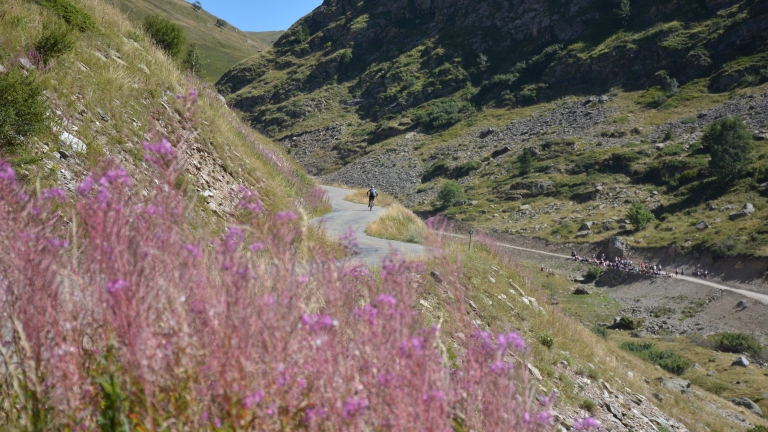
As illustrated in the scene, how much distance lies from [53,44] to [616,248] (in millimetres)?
42370

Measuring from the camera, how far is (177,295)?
1.74 metres

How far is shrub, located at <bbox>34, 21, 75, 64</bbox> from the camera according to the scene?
7.69 metres

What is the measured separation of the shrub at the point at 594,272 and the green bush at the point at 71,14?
39.6m

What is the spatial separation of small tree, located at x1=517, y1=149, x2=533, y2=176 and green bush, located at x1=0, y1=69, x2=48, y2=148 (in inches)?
2317

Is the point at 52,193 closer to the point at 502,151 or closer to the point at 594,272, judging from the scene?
the point at 594,272

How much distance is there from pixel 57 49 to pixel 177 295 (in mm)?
8543

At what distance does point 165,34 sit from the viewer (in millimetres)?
17219

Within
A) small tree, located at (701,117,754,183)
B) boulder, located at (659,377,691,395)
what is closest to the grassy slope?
boulder, located at (659,377,691,395)

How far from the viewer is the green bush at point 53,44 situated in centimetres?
769

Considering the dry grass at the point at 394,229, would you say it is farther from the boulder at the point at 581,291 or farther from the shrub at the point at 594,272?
the shrub at the point at 594,272

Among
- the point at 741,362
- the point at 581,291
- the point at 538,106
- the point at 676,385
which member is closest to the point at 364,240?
the point at 676,385

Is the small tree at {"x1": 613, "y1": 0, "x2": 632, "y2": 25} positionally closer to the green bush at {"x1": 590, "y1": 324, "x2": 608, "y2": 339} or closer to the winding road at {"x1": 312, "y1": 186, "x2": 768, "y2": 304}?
the winding road at {"x1": 312, "y1": 186, "x2": 768, "y2": 304}

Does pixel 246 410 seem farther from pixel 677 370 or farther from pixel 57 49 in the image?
pixel 677 370

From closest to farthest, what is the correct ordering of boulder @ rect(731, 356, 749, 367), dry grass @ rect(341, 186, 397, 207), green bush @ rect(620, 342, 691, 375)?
green bush @ rect(620, 342, 691, 375)
boulder @ rect(731, 356, 749, 367)
dry grass @ rect(341, 186, 397, 207)
